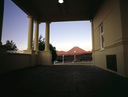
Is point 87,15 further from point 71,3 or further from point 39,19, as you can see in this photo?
point 39,19

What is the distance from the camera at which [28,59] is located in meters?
4.75

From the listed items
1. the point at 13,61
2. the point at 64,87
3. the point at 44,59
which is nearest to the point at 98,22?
the point at 64,87

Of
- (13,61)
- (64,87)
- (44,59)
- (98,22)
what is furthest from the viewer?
(44,59)

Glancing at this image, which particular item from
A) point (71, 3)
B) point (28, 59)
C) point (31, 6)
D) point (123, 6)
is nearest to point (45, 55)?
point (28, 59)

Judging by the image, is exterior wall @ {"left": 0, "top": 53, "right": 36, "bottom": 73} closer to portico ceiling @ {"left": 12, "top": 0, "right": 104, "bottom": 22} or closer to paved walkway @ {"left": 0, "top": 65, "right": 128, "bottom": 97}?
paved walkway @ {"left": 0, "top": 65, "right": 128, "bottom": 97}

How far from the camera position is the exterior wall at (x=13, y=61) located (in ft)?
9.73

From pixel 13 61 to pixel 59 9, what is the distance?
4.40 m

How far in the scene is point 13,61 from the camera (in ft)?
11.6

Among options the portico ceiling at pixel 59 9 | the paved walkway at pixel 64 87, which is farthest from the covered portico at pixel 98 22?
the paved walkway at pixel 64 87

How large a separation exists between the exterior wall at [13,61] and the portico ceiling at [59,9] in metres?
2.90

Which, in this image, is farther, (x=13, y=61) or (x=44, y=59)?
(x=44, y=59)

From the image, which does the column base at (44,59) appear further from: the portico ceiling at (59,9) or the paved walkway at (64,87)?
the paved walkway at (64,87)

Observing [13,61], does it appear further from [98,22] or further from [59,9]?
[98,22]

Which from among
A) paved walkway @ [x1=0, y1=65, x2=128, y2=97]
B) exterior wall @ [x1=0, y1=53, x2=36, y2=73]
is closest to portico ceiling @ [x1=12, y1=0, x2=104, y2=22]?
exterior wall @ [x1=0, y1=53, x2=36, y2=73]
